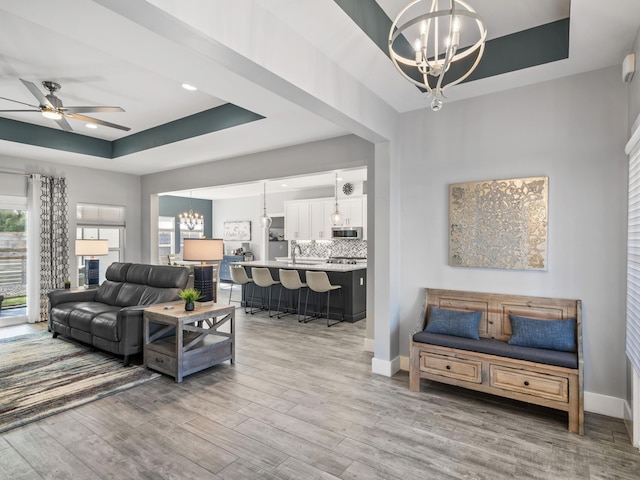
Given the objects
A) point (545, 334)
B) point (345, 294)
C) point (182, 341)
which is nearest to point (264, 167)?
point (345, 294)

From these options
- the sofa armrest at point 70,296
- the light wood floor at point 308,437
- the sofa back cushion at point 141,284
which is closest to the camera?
the light wood floor at point 308,437

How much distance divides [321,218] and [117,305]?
5.40 meters

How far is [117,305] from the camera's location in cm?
493

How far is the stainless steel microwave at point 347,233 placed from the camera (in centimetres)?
848

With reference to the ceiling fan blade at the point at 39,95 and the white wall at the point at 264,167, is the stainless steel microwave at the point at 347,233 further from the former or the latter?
the ceiling fan blade at the point at 39,95

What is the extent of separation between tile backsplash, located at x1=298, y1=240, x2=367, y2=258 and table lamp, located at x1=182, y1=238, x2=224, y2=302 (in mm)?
5145

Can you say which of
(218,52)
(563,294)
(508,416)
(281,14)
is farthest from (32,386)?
(563,294)

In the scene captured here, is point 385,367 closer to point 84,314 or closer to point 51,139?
point 84,314

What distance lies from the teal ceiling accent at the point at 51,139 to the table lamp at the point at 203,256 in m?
3.22

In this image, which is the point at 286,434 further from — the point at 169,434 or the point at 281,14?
the point at 281,14

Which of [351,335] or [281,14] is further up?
[281,14]

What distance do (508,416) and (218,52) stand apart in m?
3.35

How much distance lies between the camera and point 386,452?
7.68ft

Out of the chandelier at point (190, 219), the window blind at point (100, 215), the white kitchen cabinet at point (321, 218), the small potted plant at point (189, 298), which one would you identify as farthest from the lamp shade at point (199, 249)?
the chandelier at point (190, 219)
